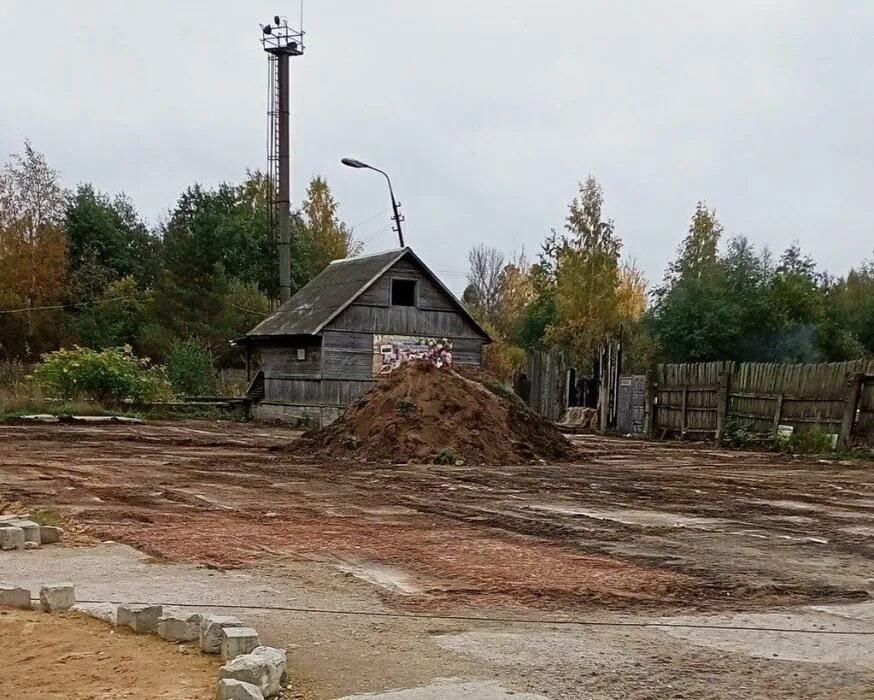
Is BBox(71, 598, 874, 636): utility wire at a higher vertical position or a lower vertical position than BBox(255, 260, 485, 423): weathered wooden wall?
lower

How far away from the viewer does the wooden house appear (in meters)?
32.9

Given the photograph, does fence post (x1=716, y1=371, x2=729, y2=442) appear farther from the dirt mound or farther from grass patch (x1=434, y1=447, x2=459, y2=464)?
grass patch (x1=434, y1=447, x2=459, y2=464)

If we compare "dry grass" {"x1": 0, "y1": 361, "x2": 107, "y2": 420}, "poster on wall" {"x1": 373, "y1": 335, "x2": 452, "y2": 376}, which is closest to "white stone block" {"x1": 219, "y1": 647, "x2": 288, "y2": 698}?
"dry grass" {"x1": 0, "y1": 361, "x2": 107, "y2": 420}

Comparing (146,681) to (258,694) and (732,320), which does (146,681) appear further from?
(732,320)

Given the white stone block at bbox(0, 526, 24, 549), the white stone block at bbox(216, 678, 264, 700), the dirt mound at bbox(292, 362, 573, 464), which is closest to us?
the white stone block at bbox(216, 678, 264, 700)

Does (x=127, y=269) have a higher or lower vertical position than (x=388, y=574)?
higher

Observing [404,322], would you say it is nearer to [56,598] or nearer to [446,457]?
[446,457]

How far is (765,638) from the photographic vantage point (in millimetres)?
6152

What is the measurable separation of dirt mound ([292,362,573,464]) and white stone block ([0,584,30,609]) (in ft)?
42.7

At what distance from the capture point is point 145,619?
5.90 metres

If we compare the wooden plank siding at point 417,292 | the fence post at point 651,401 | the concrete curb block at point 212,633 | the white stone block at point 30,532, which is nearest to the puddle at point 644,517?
the white stone block at point 30,532

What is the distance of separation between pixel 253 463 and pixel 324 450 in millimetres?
2191

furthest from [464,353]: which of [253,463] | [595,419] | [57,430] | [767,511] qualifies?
[767,511]

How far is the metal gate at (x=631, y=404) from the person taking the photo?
29.6 metres
